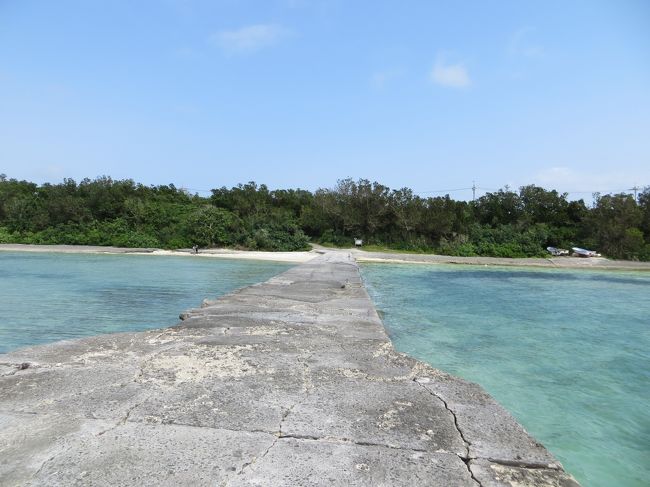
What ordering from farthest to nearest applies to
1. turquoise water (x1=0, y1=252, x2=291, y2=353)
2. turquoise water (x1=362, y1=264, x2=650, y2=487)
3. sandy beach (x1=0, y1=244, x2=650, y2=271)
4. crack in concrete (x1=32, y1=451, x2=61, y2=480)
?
sandy beach (x1=0, y1=244, x2=650, y2=271) < turquoise water (x1=0, y1=252, x2=291, y2=353) < turquoise water (x1=362, y1=264, x2=650, y2=487) < crack in concrete (x1=32, y1=451, x2=61, y2=480)

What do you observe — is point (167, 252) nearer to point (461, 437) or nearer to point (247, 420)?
point (247, 420)

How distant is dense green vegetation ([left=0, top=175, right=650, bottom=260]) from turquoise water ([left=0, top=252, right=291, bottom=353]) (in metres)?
14.8

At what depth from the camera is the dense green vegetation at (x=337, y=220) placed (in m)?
32.6

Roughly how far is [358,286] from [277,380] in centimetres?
720

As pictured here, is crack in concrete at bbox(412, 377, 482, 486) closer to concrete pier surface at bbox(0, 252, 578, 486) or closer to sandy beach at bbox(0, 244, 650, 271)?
concrete pier surface at bbox(0, 252, 578, 486)

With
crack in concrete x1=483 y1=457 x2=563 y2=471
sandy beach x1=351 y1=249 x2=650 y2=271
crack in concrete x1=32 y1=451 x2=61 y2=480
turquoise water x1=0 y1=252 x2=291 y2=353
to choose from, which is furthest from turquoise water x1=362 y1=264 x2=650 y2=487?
sandy beach x1=351 y1=249 x2=650 y2=271

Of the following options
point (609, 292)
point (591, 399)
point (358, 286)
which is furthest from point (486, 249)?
point (591, 399)

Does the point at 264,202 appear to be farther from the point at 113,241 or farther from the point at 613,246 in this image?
the point at 613,246

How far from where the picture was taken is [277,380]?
124 inches

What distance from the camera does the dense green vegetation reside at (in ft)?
107

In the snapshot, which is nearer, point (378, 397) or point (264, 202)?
point (378, 397)

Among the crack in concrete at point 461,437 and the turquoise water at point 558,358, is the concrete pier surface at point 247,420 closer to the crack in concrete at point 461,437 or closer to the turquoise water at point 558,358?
the crack in concrete at point 461,437

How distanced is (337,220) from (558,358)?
101ft

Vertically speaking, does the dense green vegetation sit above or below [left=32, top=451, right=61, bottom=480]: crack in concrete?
above
